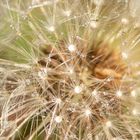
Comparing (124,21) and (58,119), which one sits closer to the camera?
(58,119)

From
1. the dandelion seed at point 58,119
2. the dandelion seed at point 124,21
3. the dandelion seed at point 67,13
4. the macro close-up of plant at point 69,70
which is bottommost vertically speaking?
the dandelion seed at point 58,119

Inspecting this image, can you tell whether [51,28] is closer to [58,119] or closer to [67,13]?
[67,13]

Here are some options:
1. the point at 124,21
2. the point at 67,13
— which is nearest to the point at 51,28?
the point at 67,13

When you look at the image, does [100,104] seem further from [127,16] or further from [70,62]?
[127,16]

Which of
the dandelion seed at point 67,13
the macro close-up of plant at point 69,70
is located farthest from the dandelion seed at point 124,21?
the dandelion seed at point 67,13

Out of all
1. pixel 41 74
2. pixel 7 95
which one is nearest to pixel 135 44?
pixel 41 74

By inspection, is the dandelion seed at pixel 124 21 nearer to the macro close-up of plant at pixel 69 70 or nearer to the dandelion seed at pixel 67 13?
the macro close-up of plant at pixel 69 70

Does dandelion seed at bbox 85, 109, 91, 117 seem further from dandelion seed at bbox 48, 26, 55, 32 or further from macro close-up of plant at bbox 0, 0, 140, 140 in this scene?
dandelion seed at bbox 48, 26, 55, 32

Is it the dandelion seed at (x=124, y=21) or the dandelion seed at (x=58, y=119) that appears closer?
the dandelion seed at (x=58, y=119)
